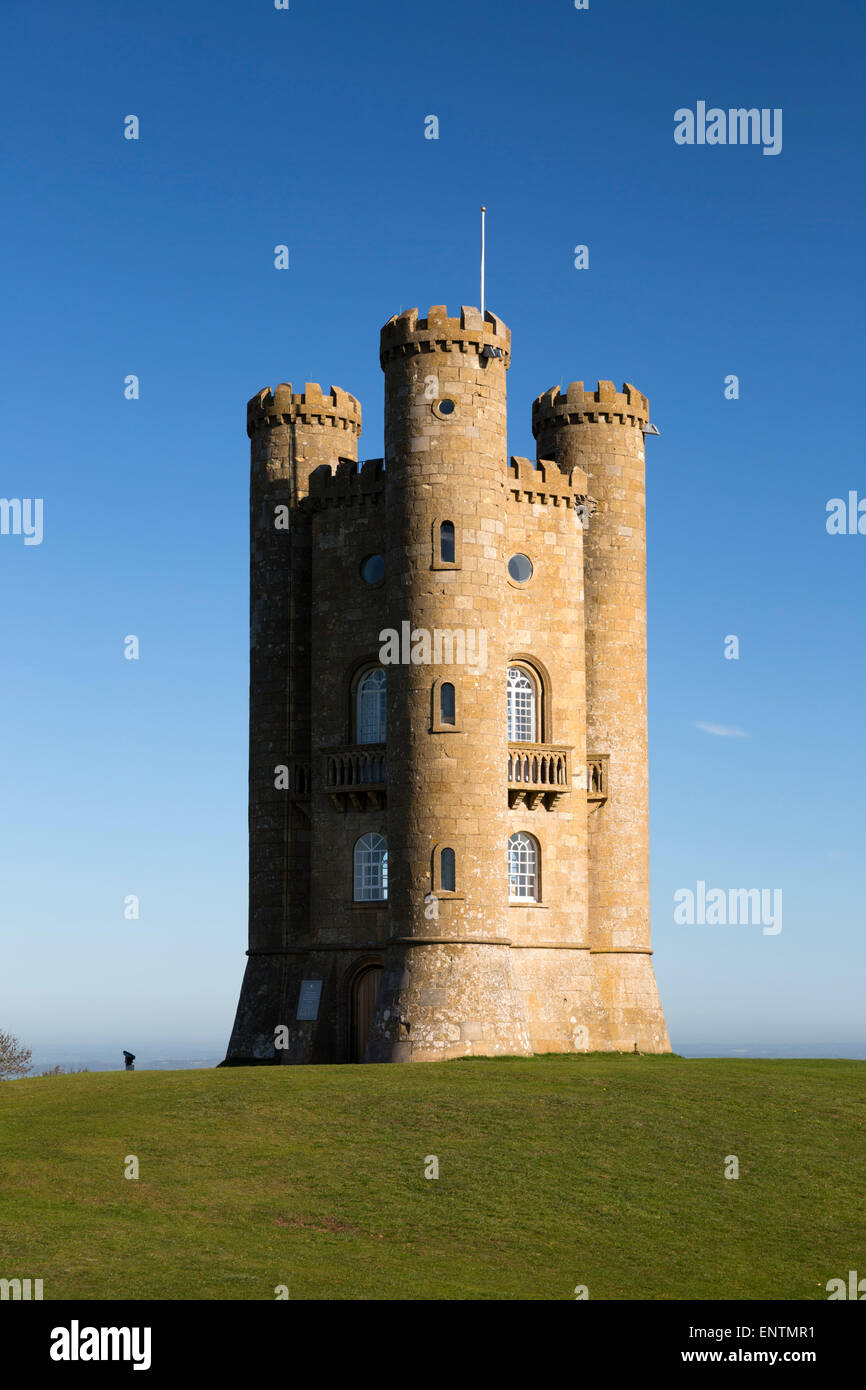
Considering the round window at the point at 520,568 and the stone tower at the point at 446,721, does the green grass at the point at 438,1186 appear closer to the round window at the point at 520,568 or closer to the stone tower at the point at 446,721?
the stone tower at the point at 446,721

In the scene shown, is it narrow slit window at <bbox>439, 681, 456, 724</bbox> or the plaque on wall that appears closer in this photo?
narrow slit window at <bbox>439, 681, 456, 724</bbox>

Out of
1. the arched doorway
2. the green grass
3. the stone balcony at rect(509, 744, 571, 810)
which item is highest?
the stone balcony at rect(509, 744, 571, 810)

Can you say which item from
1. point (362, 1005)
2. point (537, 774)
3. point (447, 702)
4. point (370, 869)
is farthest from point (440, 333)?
point (362, 1005)

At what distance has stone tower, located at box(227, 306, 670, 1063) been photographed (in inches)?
1809

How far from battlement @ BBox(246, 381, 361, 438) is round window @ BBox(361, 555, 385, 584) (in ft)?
20.4

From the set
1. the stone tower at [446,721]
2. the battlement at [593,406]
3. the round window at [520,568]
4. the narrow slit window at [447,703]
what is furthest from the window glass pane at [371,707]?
the battlement at [593,406]

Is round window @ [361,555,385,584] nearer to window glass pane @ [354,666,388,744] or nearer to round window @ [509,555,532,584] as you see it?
window glass pane @ [354,666,388,744]

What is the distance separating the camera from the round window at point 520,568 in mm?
51469

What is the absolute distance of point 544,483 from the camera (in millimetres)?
52594

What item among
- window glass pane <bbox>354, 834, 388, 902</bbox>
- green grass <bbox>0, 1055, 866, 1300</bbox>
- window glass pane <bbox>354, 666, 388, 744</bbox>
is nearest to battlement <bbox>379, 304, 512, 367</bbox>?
window glass pane <bbox>354, 666, 388, 744</bbox>

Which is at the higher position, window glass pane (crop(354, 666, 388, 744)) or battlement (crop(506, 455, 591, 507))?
battlement (crop(506, 455, 591, 507))

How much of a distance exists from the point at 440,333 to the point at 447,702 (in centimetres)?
1072

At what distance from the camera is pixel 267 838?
177 feet
